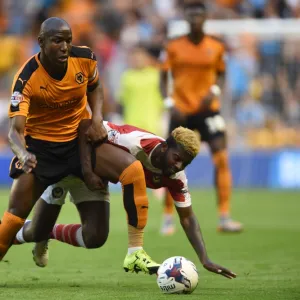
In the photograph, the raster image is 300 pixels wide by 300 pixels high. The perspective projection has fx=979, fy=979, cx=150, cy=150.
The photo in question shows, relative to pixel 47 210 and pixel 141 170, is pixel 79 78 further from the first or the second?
pixel 47 210

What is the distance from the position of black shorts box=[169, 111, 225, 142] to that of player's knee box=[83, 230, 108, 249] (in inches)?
165

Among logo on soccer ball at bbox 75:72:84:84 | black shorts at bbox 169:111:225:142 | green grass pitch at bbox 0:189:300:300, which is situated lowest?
green grass pitch at bbox 0:189:300:300

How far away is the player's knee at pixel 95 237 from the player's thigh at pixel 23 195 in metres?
0.84

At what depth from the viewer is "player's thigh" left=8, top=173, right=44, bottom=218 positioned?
25.4 feet

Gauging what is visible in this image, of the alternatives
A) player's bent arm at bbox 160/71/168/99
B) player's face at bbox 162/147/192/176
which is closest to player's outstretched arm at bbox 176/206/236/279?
player's face at bbox 162/147/192/176

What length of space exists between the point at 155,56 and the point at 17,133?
12163 millimetres

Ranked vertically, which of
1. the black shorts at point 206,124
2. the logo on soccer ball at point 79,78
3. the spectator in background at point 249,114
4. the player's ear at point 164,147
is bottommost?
the spectator in background at point 249,114

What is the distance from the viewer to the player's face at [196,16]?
40.7ft

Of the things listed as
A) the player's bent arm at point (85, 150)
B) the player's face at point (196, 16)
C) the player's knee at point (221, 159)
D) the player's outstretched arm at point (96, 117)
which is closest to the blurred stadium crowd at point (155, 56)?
the player's face at point (196, 16)

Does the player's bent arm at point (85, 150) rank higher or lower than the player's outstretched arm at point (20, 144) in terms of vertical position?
lower

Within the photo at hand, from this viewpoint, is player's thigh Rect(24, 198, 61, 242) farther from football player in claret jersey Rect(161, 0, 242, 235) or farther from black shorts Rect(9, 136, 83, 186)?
football player in claret jersey Rect(161, 0, 242, 235)

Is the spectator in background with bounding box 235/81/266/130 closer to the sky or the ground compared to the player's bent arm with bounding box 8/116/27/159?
→ closer to the ground

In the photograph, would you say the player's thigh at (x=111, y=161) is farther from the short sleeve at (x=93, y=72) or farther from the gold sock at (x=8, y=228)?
the gold sock at (x=8, y=228)

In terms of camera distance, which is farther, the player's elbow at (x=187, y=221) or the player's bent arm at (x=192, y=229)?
the player's elbow at (x=187, y=221)
